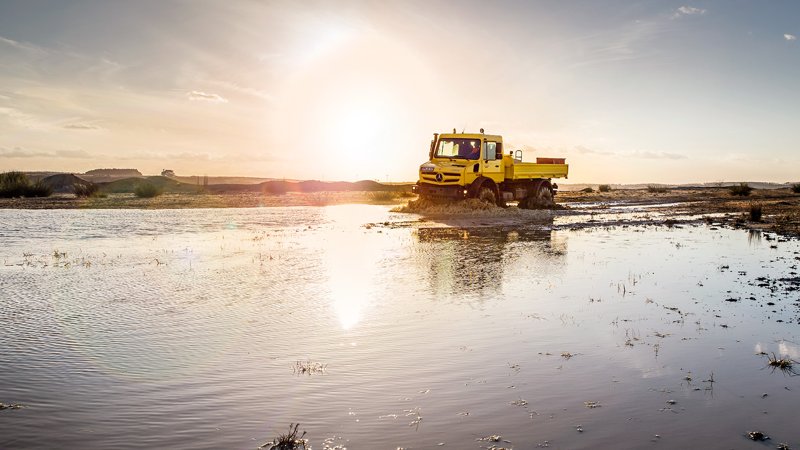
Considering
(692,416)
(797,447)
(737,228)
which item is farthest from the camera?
(737,228)

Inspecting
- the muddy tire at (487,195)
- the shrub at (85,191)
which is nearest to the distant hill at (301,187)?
the shrub at (85,191)

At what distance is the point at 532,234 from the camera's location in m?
22.7

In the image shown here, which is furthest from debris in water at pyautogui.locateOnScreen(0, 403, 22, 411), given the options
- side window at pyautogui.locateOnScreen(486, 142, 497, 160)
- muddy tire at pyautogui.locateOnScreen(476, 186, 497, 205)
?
side window at pyautogui.locateOnScreen(486, 142, 497, 160)

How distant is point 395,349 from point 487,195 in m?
25.5

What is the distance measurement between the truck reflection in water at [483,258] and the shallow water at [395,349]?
0.12 meters

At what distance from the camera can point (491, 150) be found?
102ft

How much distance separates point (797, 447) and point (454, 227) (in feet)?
69.4

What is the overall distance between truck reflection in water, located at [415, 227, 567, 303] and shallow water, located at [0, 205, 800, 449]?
121 millimetres

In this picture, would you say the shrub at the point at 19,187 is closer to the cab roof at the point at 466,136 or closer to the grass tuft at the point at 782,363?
the cab roof at the point at 466,136

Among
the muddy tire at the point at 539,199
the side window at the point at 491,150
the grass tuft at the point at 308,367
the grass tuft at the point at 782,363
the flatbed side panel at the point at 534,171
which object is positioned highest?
the side window at the point at 491,150

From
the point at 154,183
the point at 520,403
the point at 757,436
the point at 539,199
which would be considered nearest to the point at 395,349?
the point at 520,403

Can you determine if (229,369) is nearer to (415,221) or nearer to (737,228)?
(415,221)

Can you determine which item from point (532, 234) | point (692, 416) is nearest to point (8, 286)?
point (692, 416)

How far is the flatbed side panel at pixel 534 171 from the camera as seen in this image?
109 feet
